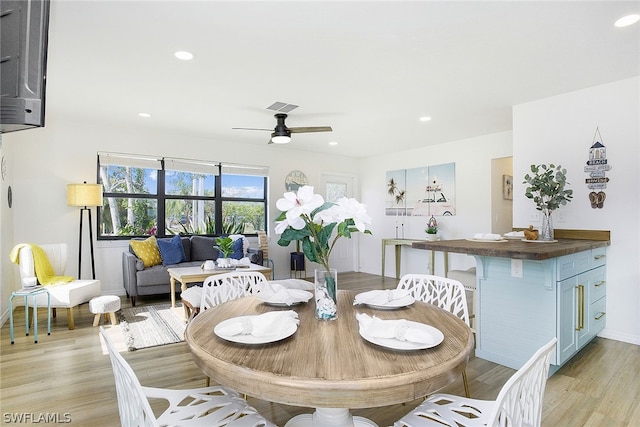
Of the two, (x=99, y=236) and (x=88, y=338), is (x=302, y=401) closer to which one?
(x=88, y=338)

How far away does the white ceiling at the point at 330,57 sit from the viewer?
83.6 inches

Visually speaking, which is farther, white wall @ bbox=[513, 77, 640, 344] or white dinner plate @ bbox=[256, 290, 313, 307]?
white wall @ bbox=[513, 77, 640, 344]

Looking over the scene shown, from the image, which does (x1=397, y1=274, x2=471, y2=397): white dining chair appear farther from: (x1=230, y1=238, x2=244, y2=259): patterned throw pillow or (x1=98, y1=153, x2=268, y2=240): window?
(x1=98, y1=153, x2=268, y2=240): window

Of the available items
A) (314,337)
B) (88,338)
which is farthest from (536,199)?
(88,338)

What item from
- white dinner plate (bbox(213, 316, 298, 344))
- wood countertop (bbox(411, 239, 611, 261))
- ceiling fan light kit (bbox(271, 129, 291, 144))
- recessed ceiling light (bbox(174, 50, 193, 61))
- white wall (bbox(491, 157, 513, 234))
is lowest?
white dinner plate (bbox(213, 316, 298, 344))

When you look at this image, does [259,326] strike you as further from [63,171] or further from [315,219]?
[63,171]

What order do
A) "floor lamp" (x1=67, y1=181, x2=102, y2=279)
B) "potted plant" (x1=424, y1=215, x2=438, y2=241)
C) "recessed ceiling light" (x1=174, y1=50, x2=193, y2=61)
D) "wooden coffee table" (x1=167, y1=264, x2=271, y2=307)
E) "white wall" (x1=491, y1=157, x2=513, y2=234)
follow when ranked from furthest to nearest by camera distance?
"potted plant" (x1=424, y1=215, x2=438, y2=241)
"white wall" (x1=491, y1=157, x2=513, y2=234)
"floor lamp" (x1=67, y1=181, x2=102, y2=279)
"wooden coffee table" (x1=167, y1=264, x2=271, y2=307)
"recessed ceiling light" (x1=174, y1=50, x2=193, y2=61)

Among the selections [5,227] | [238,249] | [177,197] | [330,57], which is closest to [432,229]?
[238,249]

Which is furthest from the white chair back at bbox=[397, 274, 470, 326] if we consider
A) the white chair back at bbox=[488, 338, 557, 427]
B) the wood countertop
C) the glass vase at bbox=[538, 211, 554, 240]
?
the glass vase at bbox=[538, 211, 554, 240]

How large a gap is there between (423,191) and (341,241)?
191cm

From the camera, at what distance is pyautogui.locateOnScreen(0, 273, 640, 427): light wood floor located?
2027mm

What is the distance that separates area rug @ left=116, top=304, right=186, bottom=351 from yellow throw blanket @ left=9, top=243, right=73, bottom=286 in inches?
29.3

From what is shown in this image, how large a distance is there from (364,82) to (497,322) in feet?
7.61

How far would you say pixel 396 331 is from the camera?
46.0 inches
